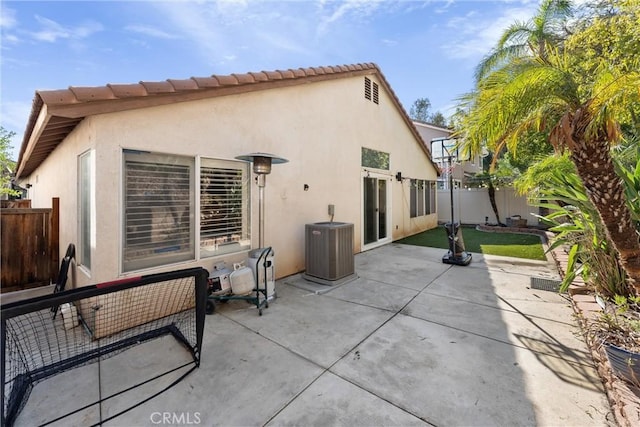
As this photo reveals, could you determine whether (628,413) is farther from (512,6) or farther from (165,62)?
(165,62)

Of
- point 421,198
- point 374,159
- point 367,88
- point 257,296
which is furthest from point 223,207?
point 421,198

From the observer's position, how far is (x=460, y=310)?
15.3ft

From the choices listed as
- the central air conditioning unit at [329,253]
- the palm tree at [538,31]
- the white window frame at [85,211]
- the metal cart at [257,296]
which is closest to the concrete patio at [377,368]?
the metal cart at [257,296]

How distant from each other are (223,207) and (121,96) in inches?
93.3

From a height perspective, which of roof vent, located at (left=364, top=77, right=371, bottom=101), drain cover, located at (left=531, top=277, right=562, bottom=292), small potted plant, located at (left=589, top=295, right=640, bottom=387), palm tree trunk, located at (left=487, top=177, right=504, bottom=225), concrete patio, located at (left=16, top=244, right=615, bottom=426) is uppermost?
roof vent, located at (left=364, top=77, right=371, bottom=101)

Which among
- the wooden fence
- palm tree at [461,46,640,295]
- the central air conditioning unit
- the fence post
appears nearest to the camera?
palm tree at [461,46,640,295]

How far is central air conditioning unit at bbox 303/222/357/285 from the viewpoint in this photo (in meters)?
6.02

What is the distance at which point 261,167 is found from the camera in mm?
4992

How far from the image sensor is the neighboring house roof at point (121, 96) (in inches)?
133

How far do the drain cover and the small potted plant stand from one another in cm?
242

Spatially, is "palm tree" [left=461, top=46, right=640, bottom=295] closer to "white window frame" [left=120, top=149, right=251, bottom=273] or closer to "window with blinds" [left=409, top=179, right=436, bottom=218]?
"white window frame" [left=120, top=149, right=251, bottom=273]

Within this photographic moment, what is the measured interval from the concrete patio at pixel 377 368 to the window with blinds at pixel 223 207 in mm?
1234

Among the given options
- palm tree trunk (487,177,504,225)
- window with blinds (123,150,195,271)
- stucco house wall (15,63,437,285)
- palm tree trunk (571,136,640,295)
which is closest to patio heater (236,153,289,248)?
stucco house wall (15,63,437,285)

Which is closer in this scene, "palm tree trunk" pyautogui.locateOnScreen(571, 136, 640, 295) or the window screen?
"palm tree trunk" pyautogui.locateOnScreen(571, 136, 640, 295)
